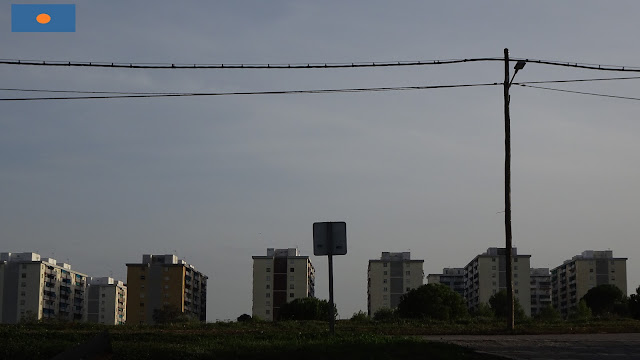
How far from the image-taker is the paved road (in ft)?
53.5

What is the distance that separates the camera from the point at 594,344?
59.8 ft

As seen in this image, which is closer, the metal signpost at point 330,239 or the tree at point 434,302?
the metal signpost at point 330,239

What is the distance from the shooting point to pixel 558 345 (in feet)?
59.5

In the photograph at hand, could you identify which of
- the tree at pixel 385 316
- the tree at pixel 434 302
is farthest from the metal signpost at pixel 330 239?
the tree at pixel 434 302

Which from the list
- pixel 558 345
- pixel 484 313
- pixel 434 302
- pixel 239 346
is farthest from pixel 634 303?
pixel 434 302

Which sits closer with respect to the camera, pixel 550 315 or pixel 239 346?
pixel 239 346

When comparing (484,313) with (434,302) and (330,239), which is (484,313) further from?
(330,239)

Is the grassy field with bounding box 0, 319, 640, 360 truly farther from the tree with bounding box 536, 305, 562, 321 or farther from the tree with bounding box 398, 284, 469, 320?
the tree with bounding box 398, 284, 469, 320

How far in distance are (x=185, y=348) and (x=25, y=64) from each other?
1293cm

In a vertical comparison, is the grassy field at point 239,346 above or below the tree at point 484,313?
above

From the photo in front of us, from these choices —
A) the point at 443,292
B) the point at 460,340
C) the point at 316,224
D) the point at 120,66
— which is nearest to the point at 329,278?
the point at 316,224

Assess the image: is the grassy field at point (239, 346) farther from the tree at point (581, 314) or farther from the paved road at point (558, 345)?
the tree at point (581, 314)

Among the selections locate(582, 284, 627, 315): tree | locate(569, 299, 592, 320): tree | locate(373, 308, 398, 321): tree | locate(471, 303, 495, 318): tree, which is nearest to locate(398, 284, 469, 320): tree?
locate(471, 303, 495, 318): tree

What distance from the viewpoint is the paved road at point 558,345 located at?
16.3m
